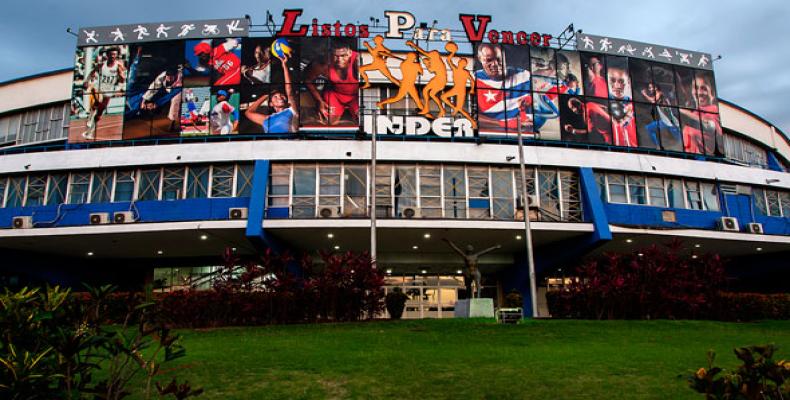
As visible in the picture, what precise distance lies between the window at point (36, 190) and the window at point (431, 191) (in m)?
16.7

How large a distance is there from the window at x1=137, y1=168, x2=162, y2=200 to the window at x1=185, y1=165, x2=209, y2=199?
4.52 ft

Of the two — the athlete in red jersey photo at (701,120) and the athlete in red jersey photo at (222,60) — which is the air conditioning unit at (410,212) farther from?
the athlete in red jersey photo at (701,120)

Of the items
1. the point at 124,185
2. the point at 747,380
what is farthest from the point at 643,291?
the point at 124,185

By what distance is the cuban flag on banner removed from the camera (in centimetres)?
2850

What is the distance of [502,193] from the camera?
87.3 feet

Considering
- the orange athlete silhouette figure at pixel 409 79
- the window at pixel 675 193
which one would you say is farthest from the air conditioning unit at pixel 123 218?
the window at pixel 675 193

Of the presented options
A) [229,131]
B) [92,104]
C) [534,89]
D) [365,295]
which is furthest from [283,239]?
[534,89]

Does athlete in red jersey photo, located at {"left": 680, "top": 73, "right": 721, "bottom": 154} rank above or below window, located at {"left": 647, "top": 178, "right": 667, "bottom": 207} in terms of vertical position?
above

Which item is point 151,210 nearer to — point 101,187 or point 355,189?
point 101,187

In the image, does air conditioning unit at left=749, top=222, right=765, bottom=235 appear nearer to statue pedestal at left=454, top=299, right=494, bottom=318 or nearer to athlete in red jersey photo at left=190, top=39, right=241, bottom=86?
statue pedestal at left=454, top=299, right=494, bottom=318

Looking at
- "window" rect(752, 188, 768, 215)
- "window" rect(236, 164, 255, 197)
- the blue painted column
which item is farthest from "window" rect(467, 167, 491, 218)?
"window" rect(752, 188, 768, 215)

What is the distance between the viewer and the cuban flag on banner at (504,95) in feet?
93.5

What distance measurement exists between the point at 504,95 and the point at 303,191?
10640 mm

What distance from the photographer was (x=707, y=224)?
92.6ft
